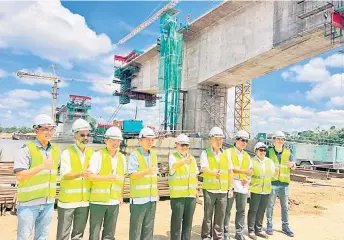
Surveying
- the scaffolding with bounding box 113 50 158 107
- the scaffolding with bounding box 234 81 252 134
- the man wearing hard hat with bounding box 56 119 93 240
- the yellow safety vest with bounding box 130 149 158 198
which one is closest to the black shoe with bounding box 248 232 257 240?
the yellow safety vest with bounding box 130 149 158 198

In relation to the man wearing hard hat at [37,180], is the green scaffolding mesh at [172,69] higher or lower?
higher

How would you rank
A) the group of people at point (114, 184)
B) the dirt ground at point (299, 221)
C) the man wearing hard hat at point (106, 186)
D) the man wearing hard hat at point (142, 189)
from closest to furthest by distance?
the group of people at point (114, 184) < the man wearing hard hat at point (106, 186) < the man wearing hard hat at point (142, 189) < the dirt ground at point (299, 221)

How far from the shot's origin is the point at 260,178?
5.96 m

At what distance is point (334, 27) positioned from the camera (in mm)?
13531

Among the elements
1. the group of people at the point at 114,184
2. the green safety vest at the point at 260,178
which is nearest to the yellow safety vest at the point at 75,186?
the group of people at the point at 114,184

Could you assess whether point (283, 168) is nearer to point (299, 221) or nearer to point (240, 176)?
point (240, 176)

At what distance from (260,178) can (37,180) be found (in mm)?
4305

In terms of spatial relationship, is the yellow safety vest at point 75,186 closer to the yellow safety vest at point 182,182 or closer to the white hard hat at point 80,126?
the white hard hat at point 80,126

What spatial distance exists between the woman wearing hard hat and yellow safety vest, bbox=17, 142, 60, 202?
13.2ft

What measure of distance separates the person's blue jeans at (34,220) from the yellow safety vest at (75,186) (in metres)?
0.23

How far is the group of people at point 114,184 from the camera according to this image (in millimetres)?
3613

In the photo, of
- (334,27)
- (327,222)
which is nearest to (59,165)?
(327,222)

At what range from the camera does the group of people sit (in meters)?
3.61

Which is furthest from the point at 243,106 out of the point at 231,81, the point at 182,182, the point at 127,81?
the point at 182,182
